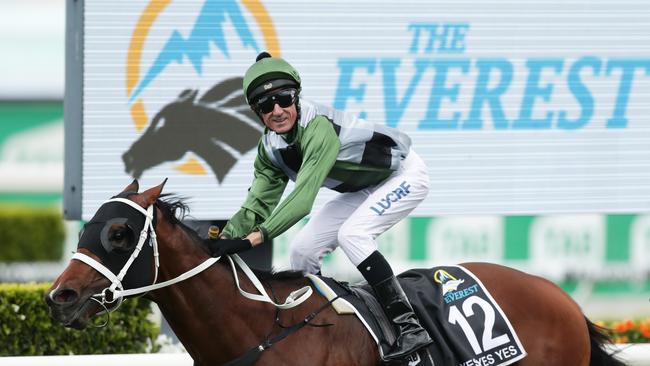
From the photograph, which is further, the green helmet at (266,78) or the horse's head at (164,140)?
the horse's head at (164,140)

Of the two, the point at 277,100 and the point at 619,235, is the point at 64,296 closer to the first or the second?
the point at 277,100

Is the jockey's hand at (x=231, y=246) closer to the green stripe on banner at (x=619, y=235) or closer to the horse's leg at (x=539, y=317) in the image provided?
the horse's leg at (x=539, y=317)

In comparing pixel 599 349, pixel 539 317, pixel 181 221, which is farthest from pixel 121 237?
pixel 599 349

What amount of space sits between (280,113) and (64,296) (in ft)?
3.41

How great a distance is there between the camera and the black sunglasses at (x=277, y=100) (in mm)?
4008

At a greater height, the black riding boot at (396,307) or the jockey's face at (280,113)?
the jockey's face at (280,113)

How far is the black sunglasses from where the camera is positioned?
158 inches

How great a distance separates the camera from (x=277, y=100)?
158 inches

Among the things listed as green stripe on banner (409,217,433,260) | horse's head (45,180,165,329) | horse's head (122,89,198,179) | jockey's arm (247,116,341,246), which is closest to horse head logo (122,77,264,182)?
horse's head (122,89,198,179)

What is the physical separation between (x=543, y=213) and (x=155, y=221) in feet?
10.7

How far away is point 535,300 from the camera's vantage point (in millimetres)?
4422

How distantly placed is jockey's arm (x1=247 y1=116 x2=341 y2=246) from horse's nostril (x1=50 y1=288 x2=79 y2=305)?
0.64 m

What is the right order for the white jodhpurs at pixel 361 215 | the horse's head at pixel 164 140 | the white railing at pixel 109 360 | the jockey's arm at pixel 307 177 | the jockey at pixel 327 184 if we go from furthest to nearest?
the horse's head at pixel 164 140
the white railing at pixel 109 360
the white jodhpurs at pixel 361 215
the jockey at pixel 327 184
the jockey's arm at pixel 307 177

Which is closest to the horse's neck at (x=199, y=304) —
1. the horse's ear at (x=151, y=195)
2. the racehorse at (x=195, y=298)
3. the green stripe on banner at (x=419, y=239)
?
the racehorse at (x=195, y=298)
